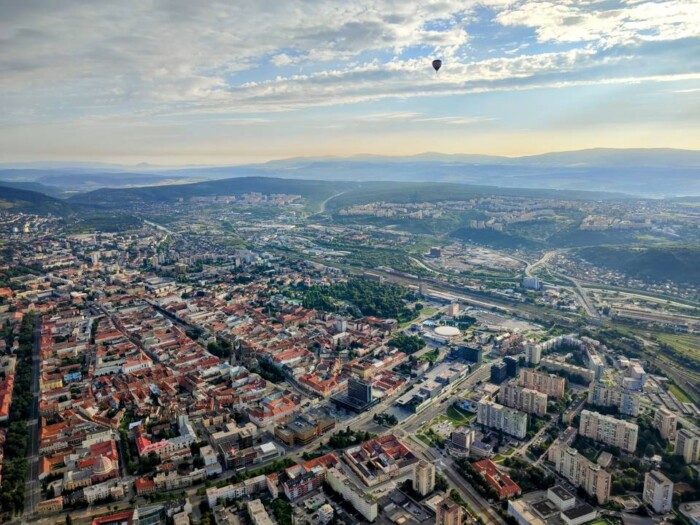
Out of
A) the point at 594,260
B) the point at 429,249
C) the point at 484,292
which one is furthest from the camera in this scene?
the point at 429,249

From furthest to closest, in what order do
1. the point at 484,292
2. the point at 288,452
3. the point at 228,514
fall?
the point at 484,292
the point at 288,452
the point at 228,514

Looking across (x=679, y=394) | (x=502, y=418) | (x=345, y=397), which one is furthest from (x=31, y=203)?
(x=679, y=394)

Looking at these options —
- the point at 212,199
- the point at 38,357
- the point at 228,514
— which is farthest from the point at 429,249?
the point at 212,199

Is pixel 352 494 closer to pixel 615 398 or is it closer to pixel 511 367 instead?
pixel 511 367

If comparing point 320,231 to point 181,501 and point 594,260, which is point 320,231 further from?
point 181,501

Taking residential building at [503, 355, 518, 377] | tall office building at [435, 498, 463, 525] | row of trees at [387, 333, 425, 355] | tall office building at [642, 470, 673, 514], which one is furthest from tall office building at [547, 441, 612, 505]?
row of trees at [387, 333, 425, 355]

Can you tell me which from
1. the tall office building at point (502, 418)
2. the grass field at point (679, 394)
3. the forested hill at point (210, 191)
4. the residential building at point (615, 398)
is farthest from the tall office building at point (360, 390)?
the forested hill at point (210, 191)
